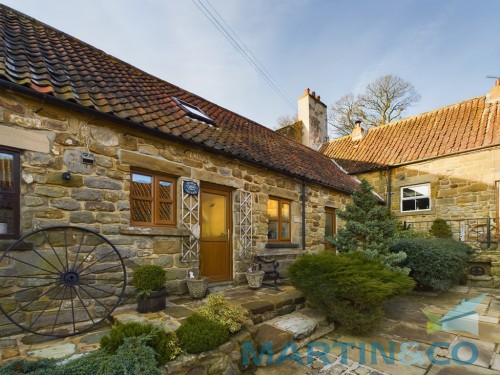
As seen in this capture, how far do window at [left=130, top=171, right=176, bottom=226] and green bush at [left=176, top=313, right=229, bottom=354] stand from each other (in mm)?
2185

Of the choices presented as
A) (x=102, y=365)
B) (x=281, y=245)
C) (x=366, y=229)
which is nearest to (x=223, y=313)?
(x=102, y=365)

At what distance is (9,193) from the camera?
139 inches

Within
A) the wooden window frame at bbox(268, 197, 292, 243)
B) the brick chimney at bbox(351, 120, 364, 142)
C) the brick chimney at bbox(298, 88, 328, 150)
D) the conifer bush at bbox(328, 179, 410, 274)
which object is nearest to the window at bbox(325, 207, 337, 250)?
the wooden window frame at bbox(268, 197, 292, 243)

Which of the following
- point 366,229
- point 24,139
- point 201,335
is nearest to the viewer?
point 201,335

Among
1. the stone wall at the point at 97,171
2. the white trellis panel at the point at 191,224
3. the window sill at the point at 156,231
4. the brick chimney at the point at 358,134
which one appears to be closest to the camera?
the stone wall at the point at 97,171

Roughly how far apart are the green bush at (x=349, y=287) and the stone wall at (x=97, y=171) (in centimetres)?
208

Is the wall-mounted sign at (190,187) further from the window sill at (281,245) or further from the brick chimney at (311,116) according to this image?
the brick chimney at (311,116)

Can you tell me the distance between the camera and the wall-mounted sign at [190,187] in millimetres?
5239

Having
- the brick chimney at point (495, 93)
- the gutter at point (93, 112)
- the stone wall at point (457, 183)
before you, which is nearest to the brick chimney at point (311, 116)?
the stone wall at point (457, 183)

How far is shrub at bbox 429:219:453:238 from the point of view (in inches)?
380

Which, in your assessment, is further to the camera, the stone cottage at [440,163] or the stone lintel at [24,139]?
the stone cottage at [440,163]

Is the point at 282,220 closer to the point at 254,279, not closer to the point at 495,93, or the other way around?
the point at 254,279

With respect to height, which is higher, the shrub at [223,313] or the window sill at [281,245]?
the window sill at [281,245]

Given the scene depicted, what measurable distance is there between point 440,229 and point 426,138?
401cm
